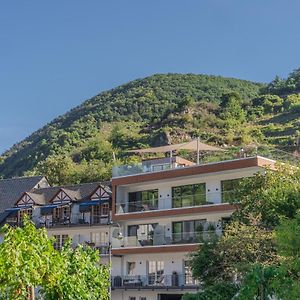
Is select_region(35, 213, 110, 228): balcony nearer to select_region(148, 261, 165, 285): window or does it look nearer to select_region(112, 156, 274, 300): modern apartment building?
select_region(112, 156, 274, 300): modern apartment building

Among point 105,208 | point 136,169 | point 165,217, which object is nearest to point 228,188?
point 165,217

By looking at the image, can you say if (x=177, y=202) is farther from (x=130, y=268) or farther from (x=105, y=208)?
(x=105, y=208)

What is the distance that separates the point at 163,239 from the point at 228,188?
584cm

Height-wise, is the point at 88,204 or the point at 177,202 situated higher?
the point at 88,204

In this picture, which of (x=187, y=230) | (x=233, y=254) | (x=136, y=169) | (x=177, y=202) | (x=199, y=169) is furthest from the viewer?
(x=136, y=169)

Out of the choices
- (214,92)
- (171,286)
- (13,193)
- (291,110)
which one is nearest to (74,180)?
(13,193)

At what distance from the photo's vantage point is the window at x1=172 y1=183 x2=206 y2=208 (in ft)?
151

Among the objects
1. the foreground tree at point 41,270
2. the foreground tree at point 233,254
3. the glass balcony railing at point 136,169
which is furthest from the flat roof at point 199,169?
the foreground tree at point 41,270

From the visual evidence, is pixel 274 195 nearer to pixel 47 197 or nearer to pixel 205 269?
pixel 205 269

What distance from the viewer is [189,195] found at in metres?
46.9

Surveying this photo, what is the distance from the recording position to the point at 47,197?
5762 centimetres

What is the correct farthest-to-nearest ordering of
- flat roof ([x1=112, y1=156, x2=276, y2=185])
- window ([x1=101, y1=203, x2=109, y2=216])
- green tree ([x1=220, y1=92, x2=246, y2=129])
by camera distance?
green tree ([x1=220, y1=92, x2=246, y2=129])
window ([x1=101, y1=203, x2=109, y2=216])
flat roof ([x1=112, y1=156, x2=276, y2=185])

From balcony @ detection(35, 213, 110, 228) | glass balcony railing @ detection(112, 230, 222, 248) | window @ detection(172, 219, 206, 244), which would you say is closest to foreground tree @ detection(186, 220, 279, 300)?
glass balcony railing @ detection(112, 230, 222, 248)

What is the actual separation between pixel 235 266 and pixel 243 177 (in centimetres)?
1273
